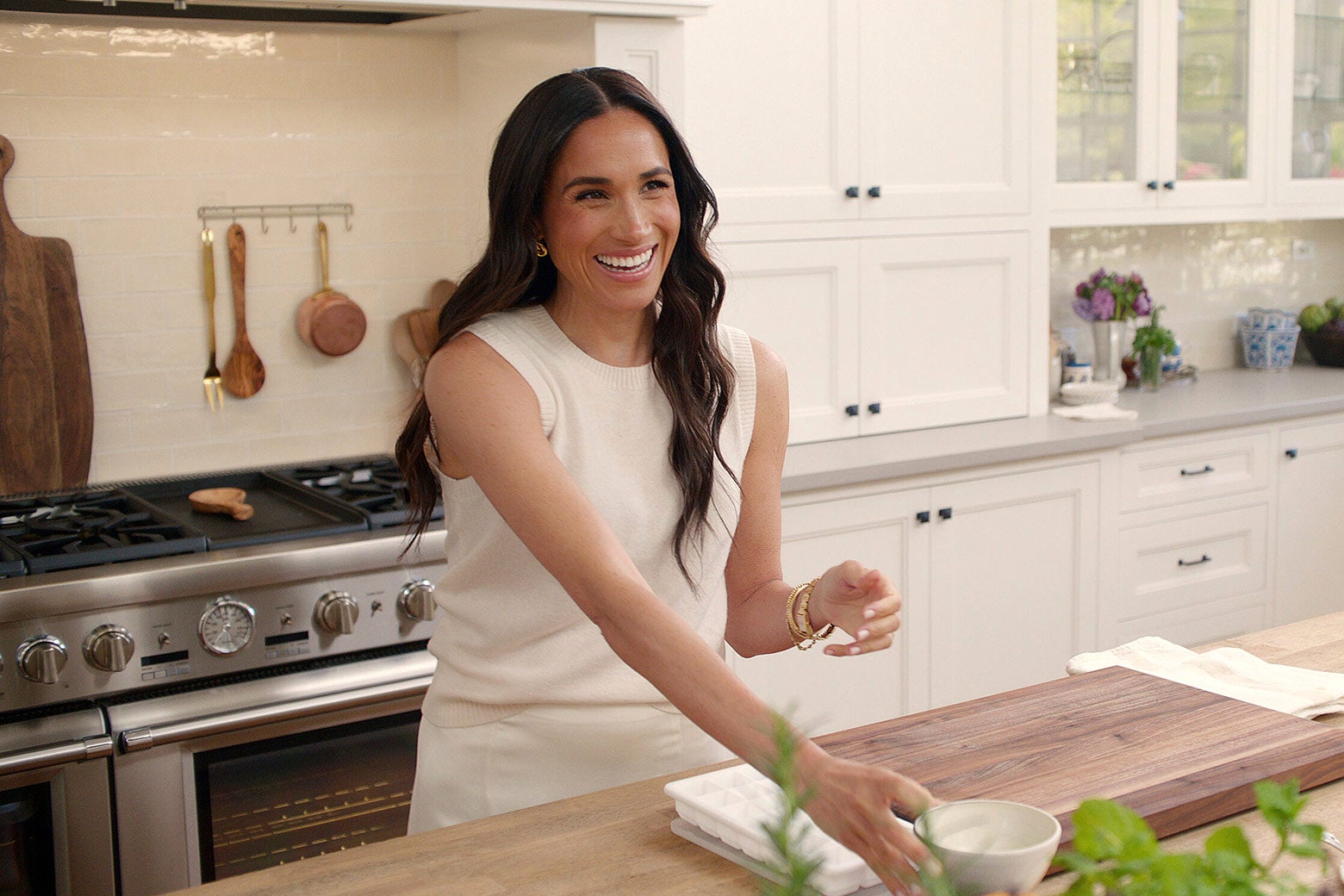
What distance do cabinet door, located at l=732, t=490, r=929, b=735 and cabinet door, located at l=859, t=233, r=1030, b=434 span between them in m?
0.32

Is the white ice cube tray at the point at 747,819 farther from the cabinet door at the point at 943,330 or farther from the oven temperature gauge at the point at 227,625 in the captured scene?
the cabinet door at the point at 943,330

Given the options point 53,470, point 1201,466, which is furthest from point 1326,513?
point 53,470

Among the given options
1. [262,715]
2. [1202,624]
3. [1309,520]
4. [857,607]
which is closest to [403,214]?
[262,715]

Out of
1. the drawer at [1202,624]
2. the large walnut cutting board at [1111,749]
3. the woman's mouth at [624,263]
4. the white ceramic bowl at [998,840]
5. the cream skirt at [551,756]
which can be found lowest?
the drawer at [1202,624]

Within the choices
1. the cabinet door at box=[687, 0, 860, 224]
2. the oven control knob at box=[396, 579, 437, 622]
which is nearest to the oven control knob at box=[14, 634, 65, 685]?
the oven control knob at box=[396, 579, 437, 622]

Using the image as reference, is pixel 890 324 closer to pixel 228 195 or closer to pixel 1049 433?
pixel 1049 433

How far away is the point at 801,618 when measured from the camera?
5.49 feet

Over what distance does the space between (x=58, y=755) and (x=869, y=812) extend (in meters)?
1.56

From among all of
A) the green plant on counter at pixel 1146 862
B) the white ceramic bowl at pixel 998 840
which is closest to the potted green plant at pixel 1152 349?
the white ceramic bowl at pixel 998 840

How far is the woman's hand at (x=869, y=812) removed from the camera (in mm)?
1003

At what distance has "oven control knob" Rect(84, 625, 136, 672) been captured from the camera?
216 centimetres

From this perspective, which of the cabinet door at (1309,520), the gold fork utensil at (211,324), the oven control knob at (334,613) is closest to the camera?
the oven control knob at (334,613)

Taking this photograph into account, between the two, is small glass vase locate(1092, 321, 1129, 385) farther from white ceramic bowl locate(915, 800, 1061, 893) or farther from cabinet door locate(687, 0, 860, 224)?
white ceramic bowl locate(915, 800, 1061, 893)

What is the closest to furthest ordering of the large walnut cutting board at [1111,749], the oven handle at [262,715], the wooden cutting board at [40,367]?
1. the large walnut cutting board at [1111,749]
2. the oven handle at [262,715]
3. the wooden cutting board at [40,367]
